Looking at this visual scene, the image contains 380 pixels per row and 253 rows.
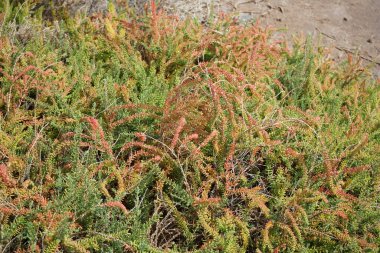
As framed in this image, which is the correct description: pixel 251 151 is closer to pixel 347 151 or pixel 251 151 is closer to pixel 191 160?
pixel 191 160

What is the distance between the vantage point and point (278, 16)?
154 inches

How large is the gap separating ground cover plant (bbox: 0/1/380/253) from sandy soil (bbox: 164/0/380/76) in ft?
3.31

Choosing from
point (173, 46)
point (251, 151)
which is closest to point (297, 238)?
point (251, 151)

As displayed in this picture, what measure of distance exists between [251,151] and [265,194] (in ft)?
0.84

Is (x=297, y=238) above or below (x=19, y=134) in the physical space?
below

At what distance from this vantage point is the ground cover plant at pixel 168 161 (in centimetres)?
192

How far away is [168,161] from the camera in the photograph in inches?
85.6

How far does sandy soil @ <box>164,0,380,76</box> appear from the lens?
375cm

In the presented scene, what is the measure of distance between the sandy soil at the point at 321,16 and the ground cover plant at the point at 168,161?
101 centimetres

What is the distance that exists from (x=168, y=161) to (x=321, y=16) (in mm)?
2556

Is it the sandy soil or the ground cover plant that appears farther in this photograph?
Result: the sandy soil

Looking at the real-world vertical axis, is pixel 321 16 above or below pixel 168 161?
above

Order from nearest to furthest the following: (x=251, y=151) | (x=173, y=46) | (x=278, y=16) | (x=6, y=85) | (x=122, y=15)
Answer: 1. (x=251, y=151)
2. (x=6, y=85)
3. (x=173, y=46)
4. (x=122, y=15)
5. (x=278, y=16)

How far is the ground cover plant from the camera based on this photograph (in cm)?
192
